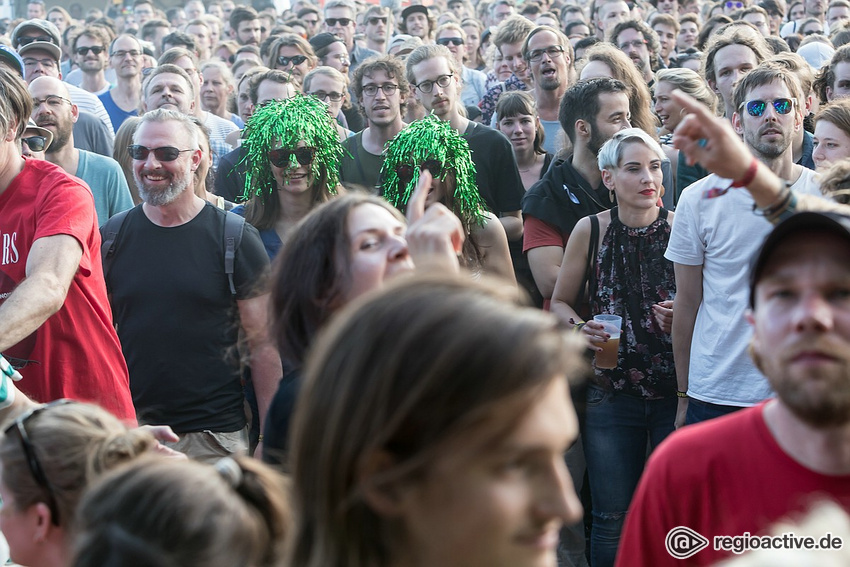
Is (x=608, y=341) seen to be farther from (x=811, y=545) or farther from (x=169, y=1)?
(x=169, y=1)

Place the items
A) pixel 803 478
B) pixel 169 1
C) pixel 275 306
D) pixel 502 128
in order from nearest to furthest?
pixel 803 478
pixel 275 306
pixel 502 128
pixel 169 1

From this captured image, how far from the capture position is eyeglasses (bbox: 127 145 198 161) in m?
4.64

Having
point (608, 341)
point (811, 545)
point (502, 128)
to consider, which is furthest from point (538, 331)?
point (502, 128)

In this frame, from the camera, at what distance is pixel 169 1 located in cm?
2881

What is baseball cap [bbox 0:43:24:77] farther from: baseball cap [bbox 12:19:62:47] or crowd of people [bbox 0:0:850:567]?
baseball cap [bbox 12:19:62:47]

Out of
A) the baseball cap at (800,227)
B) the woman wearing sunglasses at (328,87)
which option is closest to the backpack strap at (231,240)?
the baseball cap at (800,227)

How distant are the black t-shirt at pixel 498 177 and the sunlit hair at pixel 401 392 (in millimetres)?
4312

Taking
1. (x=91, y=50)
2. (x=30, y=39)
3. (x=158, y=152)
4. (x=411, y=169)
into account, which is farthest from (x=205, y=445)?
(x=91, y=50)

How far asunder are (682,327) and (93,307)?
2.31 metres

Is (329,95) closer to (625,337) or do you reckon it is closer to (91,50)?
(91,50)

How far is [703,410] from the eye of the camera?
13.5 ft

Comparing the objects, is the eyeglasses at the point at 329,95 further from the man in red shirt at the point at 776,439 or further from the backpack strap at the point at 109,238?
the man in red shirt at the point at 776,439

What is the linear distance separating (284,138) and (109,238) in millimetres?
982

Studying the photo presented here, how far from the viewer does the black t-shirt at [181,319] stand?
429 cm
